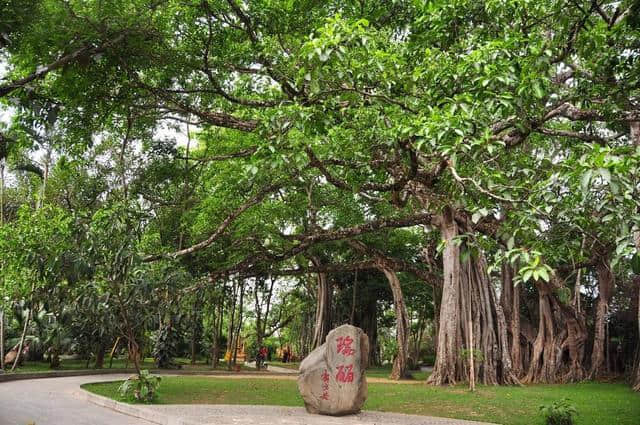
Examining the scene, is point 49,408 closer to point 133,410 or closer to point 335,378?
point 133,410

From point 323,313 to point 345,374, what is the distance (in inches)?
529

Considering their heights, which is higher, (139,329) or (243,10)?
(243,10)

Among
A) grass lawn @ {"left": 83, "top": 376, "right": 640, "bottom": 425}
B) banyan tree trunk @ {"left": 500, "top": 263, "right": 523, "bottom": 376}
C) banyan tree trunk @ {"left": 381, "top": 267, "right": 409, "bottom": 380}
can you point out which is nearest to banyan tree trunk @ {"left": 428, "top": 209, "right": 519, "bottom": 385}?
grass lawn @ {"left": 83, "top": 376, "right": 640, "bottom": 425}

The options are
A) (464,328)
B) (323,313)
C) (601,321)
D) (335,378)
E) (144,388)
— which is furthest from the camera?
(323,313)

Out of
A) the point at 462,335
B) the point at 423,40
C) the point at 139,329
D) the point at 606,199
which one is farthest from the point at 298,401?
the point at 606,199

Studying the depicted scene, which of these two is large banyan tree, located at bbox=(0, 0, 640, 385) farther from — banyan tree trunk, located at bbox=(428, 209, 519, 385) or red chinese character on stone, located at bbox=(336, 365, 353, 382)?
red chinese character on stone, located at bbox=(336, 365, 353, 382)

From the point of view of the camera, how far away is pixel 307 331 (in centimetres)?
2917

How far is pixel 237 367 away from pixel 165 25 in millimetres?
15328

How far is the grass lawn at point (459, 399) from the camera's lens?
8.61 m

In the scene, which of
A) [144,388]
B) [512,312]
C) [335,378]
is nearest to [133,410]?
[144,388]

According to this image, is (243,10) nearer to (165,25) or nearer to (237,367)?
(165,25)

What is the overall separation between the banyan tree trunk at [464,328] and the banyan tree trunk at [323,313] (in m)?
8.02

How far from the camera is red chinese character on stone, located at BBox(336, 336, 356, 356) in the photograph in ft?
28.3

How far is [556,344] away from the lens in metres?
15.9
